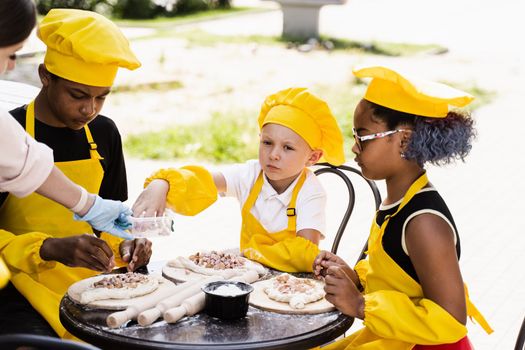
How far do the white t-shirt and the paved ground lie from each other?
189 cm

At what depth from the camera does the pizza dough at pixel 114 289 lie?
103 inches

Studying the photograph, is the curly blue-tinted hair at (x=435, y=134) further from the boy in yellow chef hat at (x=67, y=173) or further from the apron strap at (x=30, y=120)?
the apron strap at (x=30, y=120)

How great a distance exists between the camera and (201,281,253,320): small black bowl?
252 cm

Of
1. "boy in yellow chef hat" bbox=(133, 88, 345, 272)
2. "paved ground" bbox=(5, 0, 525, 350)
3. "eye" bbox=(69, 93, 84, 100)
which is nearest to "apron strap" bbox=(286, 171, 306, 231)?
"boy in yellow chef hat" bbox=(133, 88, 345, 272)

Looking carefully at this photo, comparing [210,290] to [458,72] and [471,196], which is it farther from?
[458,72]

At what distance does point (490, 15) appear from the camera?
21.8 meters

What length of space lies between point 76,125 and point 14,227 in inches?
18.3

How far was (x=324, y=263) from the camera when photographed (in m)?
2.96

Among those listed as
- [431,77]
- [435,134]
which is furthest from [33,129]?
[431,77]

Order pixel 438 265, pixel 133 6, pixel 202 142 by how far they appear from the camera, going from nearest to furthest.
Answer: pixel 438 265 → pixel 202 142 → pixel 133 6

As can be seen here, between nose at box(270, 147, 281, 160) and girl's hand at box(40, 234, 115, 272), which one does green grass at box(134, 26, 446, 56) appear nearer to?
nose at box(270, 147, 281, 160)

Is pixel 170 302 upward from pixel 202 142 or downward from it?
upward

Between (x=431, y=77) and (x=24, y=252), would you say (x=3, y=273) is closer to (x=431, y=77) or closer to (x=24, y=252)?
(x=24, y=252)

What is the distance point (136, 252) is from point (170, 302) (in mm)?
518
